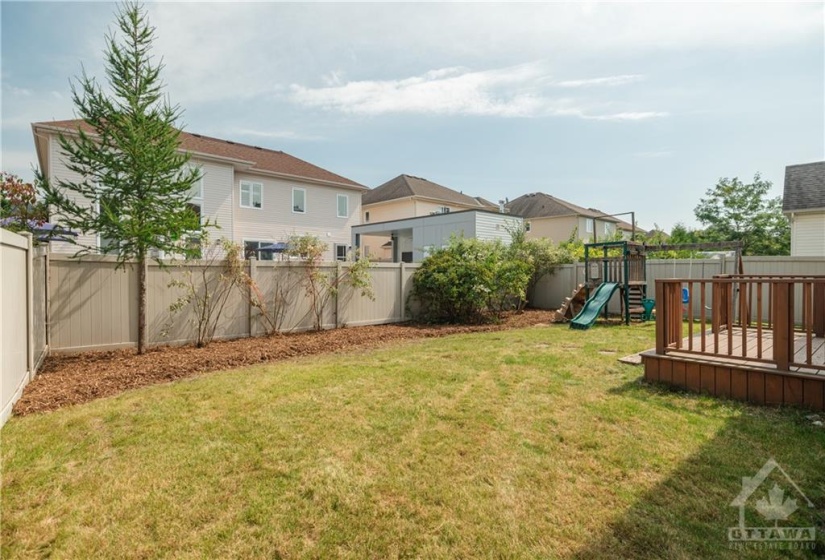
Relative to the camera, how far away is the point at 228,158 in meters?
17.8

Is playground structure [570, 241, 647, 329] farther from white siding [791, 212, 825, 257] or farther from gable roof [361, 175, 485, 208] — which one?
gable roof [361, 175, 485, 208]

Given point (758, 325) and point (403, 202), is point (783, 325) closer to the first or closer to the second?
point (758, 325)

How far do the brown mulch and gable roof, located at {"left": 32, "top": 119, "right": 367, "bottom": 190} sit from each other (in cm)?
1272

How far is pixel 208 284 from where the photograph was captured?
7672mm

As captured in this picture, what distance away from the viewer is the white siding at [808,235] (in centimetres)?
1334

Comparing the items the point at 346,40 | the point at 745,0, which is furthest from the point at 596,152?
the point at 346,40

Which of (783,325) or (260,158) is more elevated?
(260,158)

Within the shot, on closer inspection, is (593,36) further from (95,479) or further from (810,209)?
(810,209)

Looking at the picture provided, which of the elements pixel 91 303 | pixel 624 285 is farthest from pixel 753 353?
pixel 91 303

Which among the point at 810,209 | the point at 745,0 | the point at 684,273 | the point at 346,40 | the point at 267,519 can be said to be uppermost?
the point at 346,40

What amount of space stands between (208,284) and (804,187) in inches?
770

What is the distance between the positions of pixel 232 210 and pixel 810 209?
22.1 metres

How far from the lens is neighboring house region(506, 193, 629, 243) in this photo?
30.7 metres

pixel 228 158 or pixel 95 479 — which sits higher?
pixel 228 158
